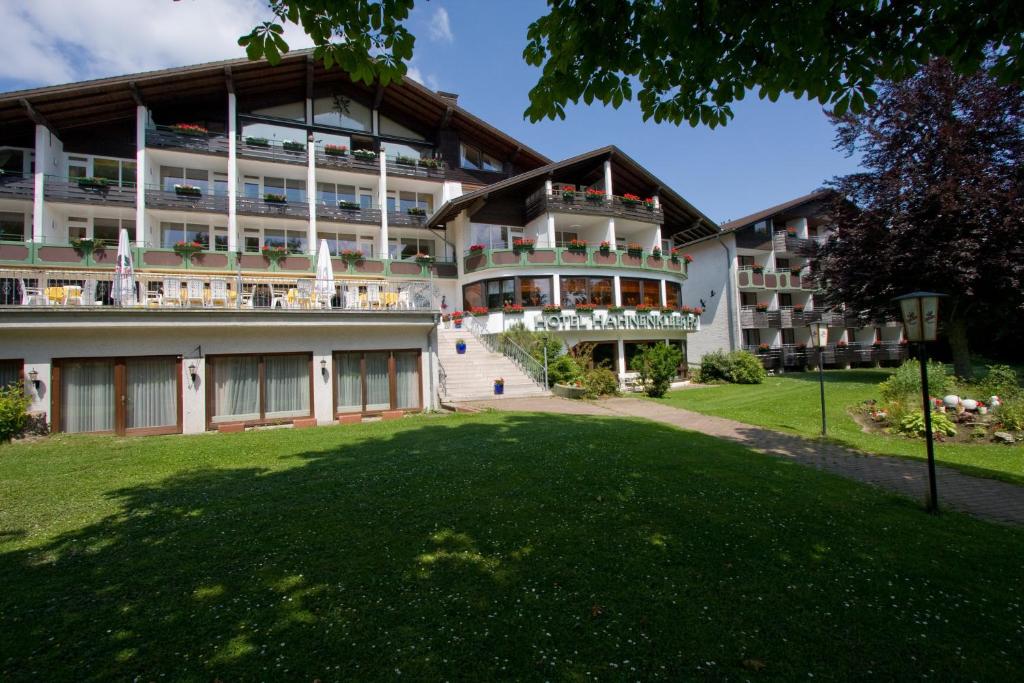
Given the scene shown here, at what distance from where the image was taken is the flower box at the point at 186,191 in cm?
2444

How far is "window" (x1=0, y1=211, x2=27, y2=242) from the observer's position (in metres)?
23.4

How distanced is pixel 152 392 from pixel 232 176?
51.6ft

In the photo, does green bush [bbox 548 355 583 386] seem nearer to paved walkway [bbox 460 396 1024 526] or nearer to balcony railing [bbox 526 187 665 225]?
paved walkway [bbox 460 396 1024 526]

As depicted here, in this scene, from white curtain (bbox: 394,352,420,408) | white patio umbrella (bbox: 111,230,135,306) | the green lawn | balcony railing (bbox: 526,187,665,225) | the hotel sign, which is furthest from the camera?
balcony railing (bbox: 526,187,665,225)

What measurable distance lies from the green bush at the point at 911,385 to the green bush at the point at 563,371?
10.1 meters

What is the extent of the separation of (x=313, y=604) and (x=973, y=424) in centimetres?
1598

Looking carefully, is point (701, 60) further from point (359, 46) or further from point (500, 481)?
point (500, 481)

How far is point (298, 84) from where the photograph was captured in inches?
1077

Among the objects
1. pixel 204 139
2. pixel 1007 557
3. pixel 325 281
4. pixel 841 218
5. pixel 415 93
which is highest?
pixel 415 93

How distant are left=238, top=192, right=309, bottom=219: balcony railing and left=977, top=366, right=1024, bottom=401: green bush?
29243 mm

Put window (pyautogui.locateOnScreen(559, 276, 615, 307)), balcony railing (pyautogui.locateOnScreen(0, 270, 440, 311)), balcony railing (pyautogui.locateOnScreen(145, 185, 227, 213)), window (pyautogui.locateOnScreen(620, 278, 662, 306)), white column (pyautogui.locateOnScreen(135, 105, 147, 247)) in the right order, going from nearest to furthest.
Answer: balcony railing (pyautogui.locateOnScreen(0, 270, 440, 311)) < white column (pyautogui.locateOnScreen(135, 105, 147, 247)) < balcony railing (pyautogui.locateOnScreen(145, 185, 227, 213)) < window (pyautogui.locateOnScreen(559, 276, 615, 307)) < window (pyautogui.locateOnScreen(620, 278, 662, 306))

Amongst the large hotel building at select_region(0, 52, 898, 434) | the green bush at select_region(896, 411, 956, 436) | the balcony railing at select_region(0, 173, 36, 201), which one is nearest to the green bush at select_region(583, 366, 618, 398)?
the large hotel building at select_region(0, 52, 898, 434)

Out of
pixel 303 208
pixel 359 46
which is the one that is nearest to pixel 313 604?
pixel 359 46

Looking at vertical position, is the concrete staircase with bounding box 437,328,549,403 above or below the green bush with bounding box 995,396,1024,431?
above
